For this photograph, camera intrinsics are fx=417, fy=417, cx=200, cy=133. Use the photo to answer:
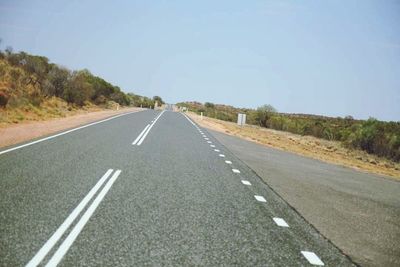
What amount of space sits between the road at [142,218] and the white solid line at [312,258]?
0.04 feet

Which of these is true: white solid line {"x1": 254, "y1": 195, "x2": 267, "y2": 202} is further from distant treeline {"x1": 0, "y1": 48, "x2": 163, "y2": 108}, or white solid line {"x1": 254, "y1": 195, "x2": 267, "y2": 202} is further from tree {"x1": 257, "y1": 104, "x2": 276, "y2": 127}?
tree {"x1": 257, "y1": 104, "x2": 276, "y2": 127}

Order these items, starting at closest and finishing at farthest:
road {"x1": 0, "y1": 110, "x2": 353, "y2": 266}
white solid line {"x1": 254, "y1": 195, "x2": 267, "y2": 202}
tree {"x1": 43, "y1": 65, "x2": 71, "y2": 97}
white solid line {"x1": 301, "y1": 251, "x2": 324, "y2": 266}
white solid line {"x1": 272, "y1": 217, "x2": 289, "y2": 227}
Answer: road {"x1": 0, "y1": 110, "x2": 353, "y2": 266}, white solid line {"x1": 301, "y1": 251, "x2": 324, "y2": 266}, white solid line {"x1": 272, "y1": 217, "x2": 289, "y2": 227}, white solid line {"x1": 254, "y1": 195, "x2": 267, "y2": 202}, tree {"x1": 43, "y1": 65, "x2": 71, "y2": 97}

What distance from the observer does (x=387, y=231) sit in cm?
702

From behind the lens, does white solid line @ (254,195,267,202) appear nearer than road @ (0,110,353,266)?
No

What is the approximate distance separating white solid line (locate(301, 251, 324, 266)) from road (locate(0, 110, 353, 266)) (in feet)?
0.04

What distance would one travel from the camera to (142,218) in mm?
6047

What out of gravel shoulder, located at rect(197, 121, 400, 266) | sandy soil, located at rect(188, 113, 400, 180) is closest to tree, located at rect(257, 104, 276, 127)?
sandy soil, located at rect(188, 113, 400, 180)

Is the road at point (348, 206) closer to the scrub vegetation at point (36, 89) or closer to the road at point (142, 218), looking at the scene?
the road at point (142, 218)

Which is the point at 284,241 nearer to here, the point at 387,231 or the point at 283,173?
the point at 387,231

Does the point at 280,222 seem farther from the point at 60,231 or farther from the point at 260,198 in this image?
the point at 60,231

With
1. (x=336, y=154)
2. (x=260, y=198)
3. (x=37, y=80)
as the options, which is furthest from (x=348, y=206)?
(x=37, y=80)

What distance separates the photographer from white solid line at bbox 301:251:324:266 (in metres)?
4.93

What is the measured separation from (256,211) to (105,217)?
256 cm

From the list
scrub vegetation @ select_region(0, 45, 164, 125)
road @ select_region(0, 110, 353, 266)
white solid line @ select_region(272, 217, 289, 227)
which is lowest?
white solid line @ select_region(272, 217, 289, 227)
